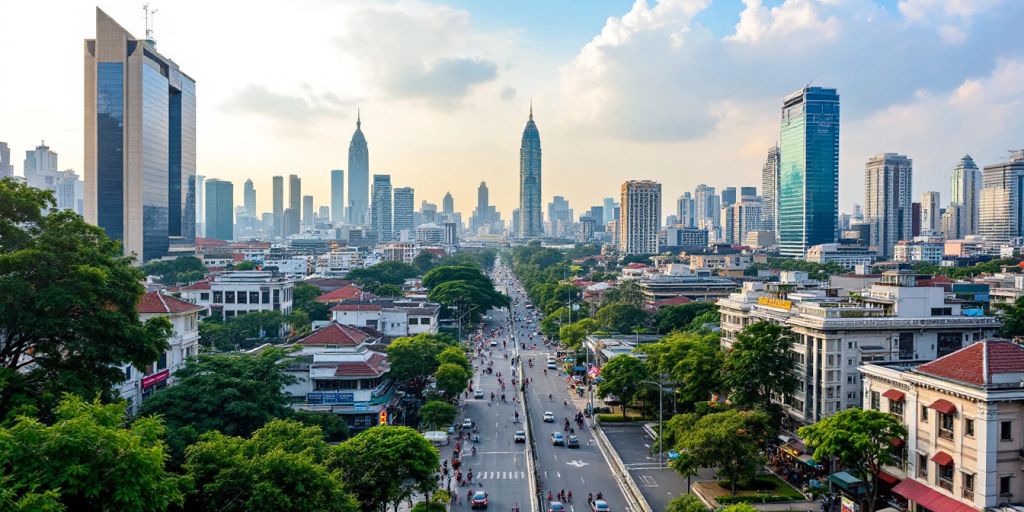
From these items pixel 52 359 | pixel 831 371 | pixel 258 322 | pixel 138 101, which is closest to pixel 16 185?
pixel 52 359

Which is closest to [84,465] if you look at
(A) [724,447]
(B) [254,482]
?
(B) [254,482]

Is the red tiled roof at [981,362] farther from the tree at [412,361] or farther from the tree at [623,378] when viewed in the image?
the tree at [412,361]

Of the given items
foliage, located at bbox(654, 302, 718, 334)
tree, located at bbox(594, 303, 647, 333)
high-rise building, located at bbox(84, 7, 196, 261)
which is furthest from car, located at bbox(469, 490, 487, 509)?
high-rise building, located at bbox(84, 7, 196, 261)

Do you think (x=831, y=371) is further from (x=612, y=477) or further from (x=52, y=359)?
(x=52, y=359)

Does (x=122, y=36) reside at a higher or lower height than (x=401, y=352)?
higher

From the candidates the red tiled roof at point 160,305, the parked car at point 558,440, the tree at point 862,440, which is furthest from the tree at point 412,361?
the tree at point 862,440

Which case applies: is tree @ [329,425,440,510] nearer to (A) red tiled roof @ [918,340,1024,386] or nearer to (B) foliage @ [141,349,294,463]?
(B) foliage @ [141,349,294,463]
